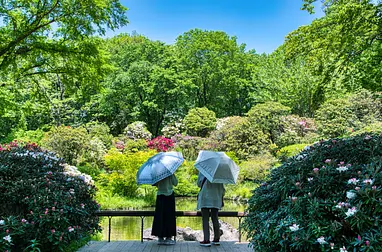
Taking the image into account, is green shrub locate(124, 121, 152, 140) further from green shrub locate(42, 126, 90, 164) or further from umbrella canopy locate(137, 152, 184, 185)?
umbrella canopy locate(137, 152, 184, 185)

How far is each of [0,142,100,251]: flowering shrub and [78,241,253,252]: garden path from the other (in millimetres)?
996

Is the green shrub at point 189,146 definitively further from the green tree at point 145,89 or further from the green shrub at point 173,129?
the green tree at point 145,89

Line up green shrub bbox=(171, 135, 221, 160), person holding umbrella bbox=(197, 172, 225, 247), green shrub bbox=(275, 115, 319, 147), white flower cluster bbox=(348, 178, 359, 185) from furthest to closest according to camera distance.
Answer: green shrub bbox=(171, 135, 221, 160) < green shrub bbox=(275, 115, 319, 147) < person holding umbrella bbox=(197, 172, 225, 247) < white flower cluster bbox=(348, 178, 359, 185)

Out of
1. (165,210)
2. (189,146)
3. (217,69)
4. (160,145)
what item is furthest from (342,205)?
(217,69)

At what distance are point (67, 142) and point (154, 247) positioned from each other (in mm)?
9514

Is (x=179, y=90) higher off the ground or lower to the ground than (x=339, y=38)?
higher

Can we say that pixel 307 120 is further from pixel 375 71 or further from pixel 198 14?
pixel 198 14

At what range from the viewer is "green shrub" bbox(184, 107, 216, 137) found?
18578mm

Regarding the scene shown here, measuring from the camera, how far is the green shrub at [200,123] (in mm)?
18578

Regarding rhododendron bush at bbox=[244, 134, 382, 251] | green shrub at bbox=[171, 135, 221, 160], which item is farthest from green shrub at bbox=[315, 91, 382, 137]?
rhododendron bush at bbox=[244, 134, 382, 251]

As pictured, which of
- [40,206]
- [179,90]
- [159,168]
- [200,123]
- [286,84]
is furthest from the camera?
[179,90]

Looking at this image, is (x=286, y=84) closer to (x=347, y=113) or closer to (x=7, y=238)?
(x=347, y=113)

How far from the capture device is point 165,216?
4.86m

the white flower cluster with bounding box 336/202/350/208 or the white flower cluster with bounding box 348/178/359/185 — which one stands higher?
the white flower cluster with bounding box 348/178/359/185
